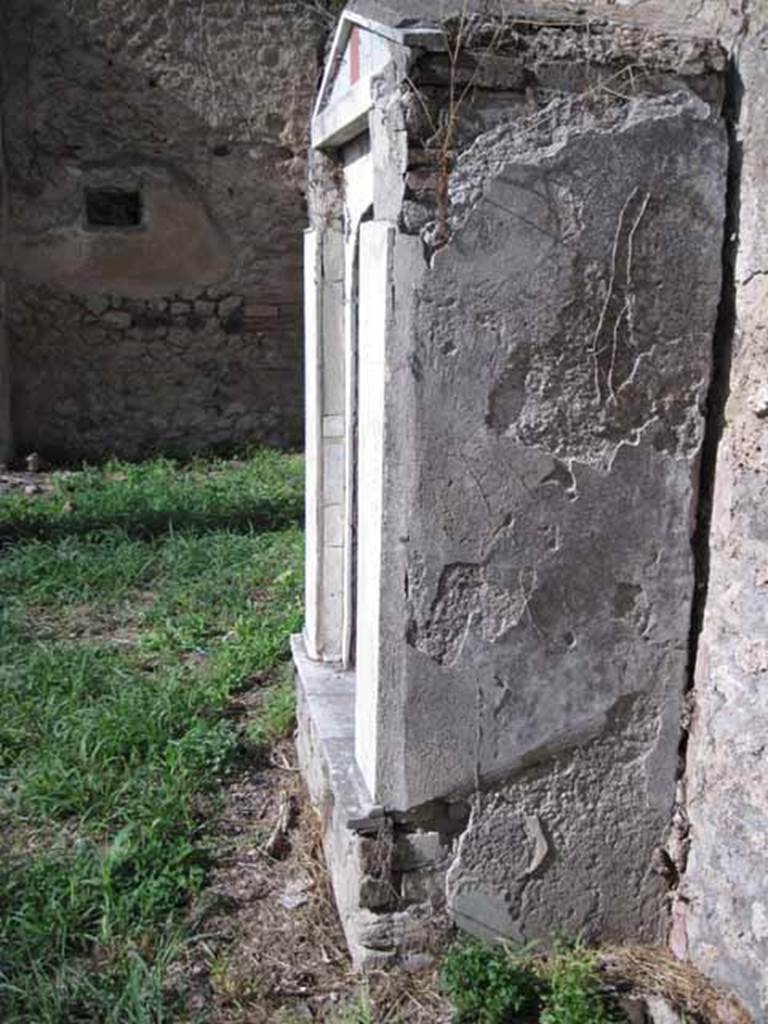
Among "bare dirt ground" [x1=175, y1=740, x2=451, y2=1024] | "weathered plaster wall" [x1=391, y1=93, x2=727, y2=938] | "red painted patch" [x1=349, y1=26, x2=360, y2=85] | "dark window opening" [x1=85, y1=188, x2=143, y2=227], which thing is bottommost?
"bare dirt ground" [x1=175, y1=740, x2=451, y2=1024]

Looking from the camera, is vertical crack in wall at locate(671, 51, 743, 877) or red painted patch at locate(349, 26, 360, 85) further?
red painted patch at locate(349, 26, 360, 85)

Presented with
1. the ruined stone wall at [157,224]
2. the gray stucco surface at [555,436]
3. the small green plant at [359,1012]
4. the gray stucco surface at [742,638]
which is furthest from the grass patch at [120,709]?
the ruined stone wall at [157,224]

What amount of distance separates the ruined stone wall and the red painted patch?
601cm

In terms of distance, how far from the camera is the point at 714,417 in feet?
8.59

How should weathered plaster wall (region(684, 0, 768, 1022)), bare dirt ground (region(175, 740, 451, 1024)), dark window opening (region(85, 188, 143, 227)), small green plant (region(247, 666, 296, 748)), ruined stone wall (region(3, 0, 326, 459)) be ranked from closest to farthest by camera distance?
weathered plaster wall (region(684, 0, 768, 1022)) < bare dirt ground (region(175, 740, 451, 1024)) < small green plant (region(247, 666, 296, 748)) < ruined stone wall (region(3, 0, 326, 459)) < dark window opening (region(85, 188, 143, 227))

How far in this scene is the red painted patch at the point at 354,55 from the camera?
9.51ft

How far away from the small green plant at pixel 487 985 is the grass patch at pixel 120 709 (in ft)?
2.28

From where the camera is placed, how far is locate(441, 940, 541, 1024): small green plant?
8.37ft

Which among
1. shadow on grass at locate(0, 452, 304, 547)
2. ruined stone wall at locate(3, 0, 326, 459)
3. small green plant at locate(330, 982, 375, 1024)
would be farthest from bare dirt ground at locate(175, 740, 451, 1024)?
ruined stone wall at locate(3, 0, 326, 459)

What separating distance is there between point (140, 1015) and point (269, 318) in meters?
7.09

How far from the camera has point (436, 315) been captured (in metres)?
2.45

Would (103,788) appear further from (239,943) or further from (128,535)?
(128,535)

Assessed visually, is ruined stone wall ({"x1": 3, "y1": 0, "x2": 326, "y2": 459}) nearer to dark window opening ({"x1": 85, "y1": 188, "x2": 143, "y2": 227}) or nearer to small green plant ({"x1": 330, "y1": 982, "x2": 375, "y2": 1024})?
dark window opening ({"x1": 85, "y1": 188, "x2": 143, "y2": 227})

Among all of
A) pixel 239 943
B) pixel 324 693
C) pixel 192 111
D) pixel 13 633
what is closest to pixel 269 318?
pixel 192 111
